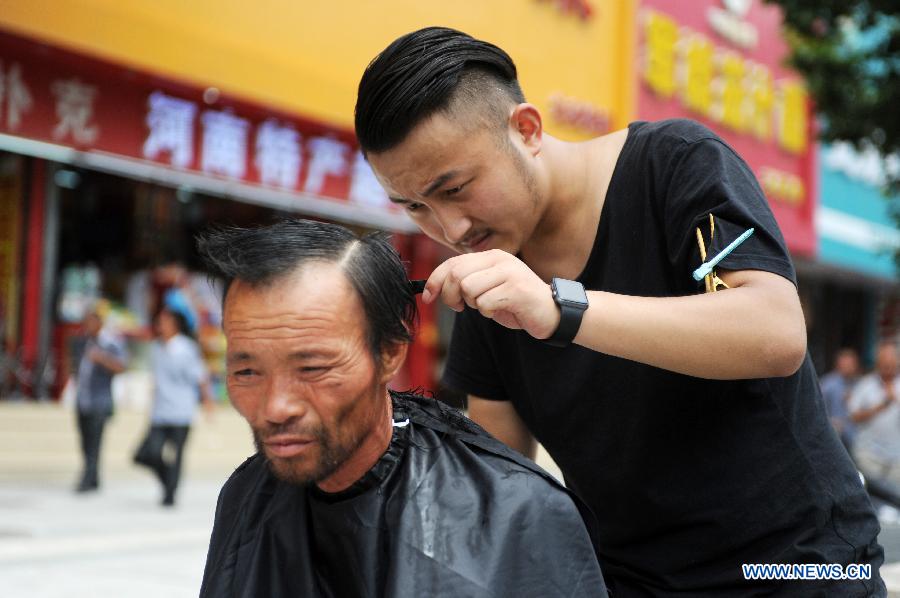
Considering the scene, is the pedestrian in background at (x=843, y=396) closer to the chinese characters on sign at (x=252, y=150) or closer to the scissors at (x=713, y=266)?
the chinese characters on sign at (x=252, y=150)

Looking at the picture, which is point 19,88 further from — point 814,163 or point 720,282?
point 814,163

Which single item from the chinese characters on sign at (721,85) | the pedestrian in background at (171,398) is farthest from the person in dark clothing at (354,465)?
the chinese characters on sign at (721,85)

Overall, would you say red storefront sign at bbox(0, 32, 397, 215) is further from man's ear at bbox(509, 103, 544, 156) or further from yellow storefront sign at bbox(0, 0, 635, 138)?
Answer: man's ear at bbox(509, 103, 544, 156)

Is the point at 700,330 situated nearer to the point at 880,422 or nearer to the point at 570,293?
the point at 570,293

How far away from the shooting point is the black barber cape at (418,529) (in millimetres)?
1562

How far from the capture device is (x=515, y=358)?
1.88 meters

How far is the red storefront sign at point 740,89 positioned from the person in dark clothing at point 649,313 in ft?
43.2

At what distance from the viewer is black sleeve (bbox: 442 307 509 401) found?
6.45 ft

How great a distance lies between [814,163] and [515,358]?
18.4m

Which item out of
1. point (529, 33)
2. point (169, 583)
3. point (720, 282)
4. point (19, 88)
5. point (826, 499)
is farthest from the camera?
point (529, 33)

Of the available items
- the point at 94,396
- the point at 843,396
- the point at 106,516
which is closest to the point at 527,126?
the point at 106,516

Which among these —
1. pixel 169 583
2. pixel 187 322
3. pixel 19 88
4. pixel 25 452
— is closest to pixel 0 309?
pixel 25 452

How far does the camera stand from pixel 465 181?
5.31 ft

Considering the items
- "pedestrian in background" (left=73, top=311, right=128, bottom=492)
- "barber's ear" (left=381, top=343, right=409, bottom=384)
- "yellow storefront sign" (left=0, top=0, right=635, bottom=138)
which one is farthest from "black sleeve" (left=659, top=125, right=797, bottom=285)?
"yellow storefront sign" (left=0, top=0, right=635, bottom=138)
